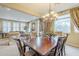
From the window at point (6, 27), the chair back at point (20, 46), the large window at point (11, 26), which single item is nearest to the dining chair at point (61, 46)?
the chair back at point (20, 46)

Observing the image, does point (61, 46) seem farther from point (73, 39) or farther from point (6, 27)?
point (6, 27)

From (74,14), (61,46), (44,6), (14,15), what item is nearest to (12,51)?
(14,15)

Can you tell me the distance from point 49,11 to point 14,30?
85cm

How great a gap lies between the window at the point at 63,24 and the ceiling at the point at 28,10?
0.18 meters

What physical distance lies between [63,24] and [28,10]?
2.55 feet

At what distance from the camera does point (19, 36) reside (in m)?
2.36

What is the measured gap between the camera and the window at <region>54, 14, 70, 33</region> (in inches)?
90.7

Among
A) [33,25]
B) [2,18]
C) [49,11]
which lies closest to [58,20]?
[49,11]

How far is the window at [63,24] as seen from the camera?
90.7 inches

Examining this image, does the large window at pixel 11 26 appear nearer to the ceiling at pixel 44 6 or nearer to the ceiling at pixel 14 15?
the ceiling at pixel 14 15

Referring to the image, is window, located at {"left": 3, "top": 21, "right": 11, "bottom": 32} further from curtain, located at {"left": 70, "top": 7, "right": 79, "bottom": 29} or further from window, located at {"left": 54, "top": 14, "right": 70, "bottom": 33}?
curtain, located at {"left": 70, "top": 7, "right": 79, "bottom": 29}

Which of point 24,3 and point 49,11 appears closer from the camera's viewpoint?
point 24,3

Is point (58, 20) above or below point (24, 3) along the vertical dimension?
below

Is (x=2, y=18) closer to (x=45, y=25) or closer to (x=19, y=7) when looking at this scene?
(x=19, y=7)
